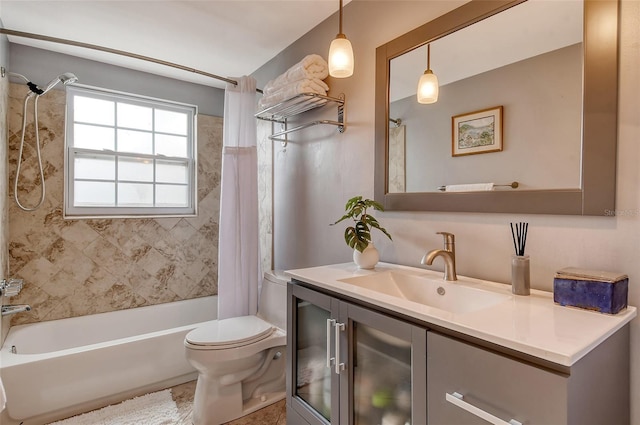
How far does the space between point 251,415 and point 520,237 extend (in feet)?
5.82

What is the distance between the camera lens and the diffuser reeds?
1103 mm

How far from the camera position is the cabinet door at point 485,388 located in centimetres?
65

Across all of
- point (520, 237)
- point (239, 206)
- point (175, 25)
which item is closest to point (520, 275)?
point (520, 237)

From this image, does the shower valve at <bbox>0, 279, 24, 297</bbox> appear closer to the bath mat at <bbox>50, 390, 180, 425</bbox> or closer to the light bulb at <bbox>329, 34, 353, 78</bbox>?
the bath mat at <bbox>50, 390, 180, 425</bbox>

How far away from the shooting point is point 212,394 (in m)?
1.82

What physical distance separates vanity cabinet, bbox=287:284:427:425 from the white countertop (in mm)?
55

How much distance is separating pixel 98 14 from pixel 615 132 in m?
2.67

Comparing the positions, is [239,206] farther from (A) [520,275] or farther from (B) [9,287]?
(A) [520,275]

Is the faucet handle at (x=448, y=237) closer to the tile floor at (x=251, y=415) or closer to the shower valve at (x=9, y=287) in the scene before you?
the tile floor at (x=251, y=415)

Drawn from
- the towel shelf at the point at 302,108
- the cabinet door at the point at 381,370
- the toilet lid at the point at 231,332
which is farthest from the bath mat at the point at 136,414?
the towel shelf at the point at 302,108

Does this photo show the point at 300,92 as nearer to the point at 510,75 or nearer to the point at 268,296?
the point at 510,75

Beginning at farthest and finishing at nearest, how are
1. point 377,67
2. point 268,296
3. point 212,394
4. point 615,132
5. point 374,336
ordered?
1. point 268,296
2. point 212,394
3. point 377,67
4. point 374,336
5. point 615,132

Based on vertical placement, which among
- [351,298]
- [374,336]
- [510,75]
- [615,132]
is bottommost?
[374,336]

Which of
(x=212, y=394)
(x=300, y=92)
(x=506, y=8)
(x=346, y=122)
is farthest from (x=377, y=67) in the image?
(x=212, y=394)
